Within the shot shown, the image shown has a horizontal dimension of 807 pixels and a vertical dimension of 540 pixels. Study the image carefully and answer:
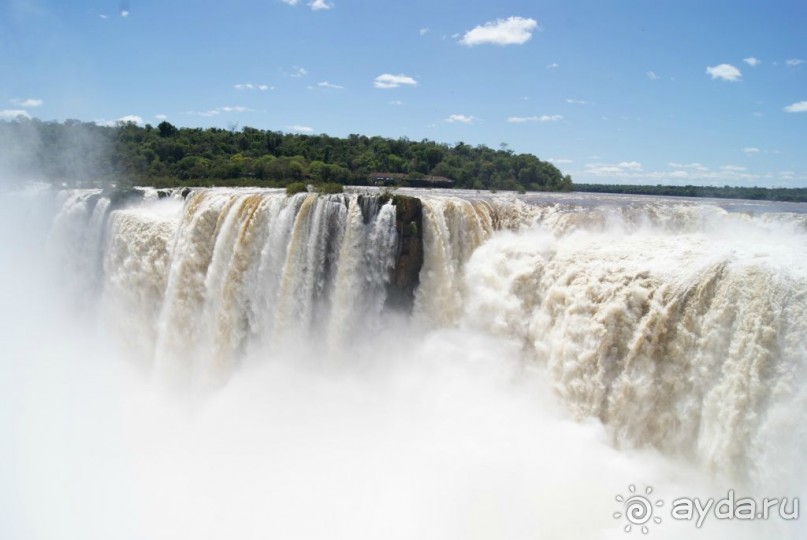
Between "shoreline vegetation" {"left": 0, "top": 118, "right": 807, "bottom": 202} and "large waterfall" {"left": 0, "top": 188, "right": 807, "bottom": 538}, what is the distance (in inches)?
457

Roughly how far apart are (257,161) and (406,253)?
19.7 metres

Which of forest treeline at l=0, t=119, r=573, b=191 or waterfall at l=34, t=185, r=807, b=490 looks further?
forest treeline at l=0, t=119, r=573, b=191

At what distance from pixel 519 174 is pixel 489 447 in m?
23.7

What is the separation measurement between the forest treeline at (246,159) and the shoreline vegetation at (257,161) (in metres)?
0.05

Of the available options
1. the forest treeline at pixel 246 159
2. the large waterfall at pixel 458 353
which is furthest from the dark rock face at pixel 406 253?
the forest treeline at pixel 246 159

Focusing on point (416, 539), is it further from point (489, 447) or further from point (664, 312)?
point (664, 312)

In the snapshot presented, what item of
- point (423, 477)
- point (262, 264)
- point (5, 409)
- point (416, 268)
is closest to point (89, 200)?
point (5, 409)

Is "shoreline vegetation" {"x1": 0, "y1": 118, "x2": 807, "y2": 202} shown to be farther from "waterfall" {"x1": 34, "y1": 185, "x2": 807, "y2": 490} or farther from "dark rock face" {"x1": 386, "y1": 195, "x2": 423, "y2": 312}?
"dark rock face" {"x1": 386, "y1": 195, "x2": 423, "y2": 312}

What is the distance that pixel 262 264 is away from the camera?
1270 cm

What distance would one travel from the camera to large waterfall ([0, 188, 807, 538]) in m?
7.77

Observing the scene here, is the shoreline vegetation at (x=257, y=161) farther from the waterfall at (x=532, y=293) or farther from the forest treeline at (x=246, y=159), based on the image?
the waterfall at (x=532, y=293)

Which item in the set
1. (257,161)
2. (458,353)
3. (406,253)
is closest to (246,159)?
(257,161)

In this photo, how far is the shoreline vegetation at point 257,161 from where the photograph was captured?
27.8m

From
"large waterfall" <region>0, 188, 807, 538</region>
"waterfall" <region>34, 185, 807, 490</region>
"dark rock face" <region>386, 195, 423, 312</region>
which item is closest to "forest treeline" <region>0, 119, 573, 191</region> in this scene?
"waterfall" <region>34, 185, 807, 490</region>
